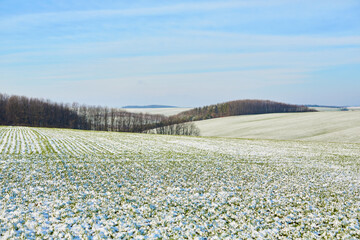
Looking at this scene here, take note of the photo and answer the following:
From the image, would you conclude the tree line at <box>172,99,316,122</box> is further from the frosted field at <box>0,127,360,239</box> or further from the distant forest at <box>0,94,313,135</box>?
the frosted field at <box>0,127,360,239</box>

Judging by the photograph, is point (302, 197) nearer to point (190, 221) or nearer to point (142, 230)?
point (190, 221)

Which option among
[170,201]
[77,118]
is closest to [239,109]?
[77,118]

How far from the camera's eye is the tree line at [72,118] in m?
101

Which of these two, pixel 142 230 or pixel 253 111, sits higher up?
pixel 253 111

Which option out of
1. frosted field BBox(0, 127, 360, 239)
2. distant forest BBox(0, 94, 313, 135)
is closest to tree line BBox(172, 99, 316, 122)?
distant forest BBox(0, 94, 313, 135)

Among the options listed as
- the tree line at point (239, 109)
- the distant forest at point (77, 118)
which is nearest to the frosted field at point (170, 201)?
the distant forest at point (77, 118)

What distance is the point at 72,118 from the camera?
371ft

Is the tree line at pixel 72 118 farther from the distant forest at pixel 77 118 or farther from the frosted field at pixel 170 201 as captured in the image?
the frosted field at pixel 170 201

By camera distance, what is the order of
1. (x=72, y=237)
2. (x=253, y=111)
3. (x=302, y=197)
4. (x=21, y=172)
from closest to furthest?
(x=72, y=237) < (x=302, y=197) < (x=21, y=172) < (x=253, y=111)

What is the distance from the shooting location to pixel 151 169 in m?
20.8

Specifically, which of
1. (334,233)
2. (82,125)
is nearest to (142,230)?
(334,233)

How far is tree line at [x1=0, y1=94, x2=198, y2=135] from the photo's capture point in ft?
331

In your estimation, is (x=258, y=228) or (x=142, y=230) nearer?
(x=142, y=230)

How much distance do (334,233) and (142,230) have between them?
772 cm
